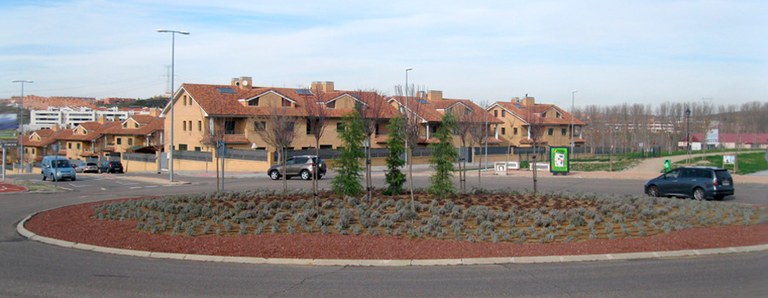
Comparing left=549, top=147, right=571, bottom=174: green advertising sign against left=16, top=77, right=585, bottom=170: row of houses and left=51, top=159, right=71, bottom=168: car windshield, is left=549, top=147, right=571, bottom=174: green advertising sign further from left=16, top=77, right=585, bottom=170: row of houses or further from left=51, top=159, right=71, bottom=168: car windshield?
left=51, top=159, right=71, bottom=168: car windshield

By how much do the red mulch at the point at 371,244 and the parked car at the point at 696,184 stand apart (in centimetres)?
1057

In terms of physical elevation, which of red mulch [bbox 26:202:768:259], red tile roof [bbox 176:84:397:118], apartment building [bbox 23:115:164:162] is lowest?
red mulch [bbox 26:202:768:259]

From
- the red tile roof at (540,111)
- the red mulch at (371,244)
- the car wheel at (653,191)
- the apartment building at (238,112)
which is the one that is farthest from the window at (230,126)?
the red mulch at (371,244)

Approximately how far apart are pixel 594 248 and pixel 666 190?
15.7 metres

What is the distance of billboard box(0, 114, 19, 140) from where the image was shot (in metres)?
48.4

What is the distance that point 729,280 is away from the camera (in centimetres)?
1085

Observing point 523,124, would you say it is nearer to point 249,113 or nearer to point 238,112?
point 249,113

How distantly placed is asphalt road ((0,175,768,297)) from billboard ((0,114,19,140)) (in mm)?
40413

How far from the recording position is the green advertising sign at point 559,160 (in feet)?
150

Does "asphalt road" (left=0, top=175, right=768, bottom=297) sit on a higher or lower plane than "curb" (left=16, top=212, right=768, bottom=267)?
lower

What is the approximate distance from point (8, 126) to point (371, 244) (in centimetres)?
4696

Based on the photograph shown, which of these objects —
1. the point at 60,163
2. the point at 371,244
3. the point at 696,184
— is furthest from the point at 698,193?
the point at 60,163

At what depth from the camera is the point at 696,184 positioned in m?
26.5

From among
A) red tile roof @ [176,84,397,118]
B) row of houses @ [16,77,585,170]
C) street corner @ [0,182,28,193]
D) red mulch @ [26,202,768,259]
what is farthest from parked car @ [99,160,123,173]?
red mulch @ [26,202,768,259]
